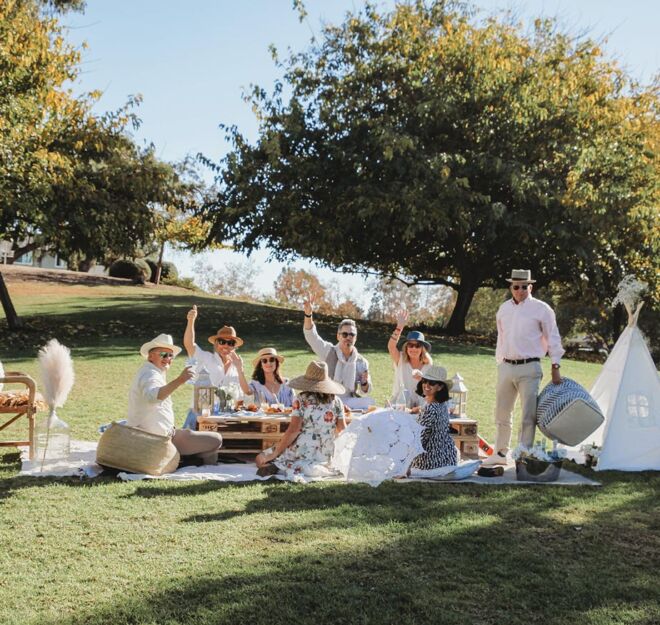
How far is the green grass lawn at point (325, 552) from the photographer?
15.1ft

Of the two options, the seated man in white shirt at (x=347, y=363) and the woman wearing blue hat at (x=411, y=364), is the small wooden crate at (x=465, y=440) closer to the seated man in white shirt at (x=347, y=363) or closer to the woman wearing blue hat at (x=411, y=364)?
the woman wearing blue hat at (x=411, y=364)

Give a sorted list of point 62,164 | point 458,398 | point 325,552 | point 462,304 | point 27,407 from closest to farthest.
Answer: point 325,552
point 27,407
point 458,398
point 62,164
point 462,304

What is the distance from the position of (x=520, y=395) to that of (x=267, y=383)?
318 centimetres

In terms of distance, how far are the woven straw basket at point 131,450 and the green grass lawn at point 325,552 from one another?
24 centimetres

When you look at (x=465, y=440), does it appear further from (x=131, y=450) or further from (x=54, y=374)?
(x=54, y=374)

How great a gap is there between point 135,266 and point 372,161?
2337 cm

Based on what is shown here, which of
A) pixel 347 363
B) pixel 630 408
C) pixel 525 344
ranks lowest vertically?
pixel 630 408

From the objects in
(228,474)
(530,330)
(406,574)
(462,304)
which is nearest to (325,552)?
(406,574)

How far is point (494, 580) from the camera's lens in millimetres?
5109

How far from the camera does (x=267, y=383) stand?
394 inches

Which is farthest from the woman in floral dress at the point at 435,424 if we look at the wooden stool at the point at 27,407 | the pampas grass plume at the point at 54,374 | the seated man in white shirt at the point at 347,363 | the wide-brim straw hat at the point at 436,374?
the wooden stool at the point at 27,407

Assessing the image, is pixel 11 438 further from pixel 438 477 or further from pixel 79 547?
pixel 438 477

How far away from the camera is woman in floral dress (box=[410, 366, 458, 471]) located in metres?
8.05

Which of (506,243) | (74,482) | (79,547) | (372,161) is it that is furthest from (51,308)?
(79,547)
